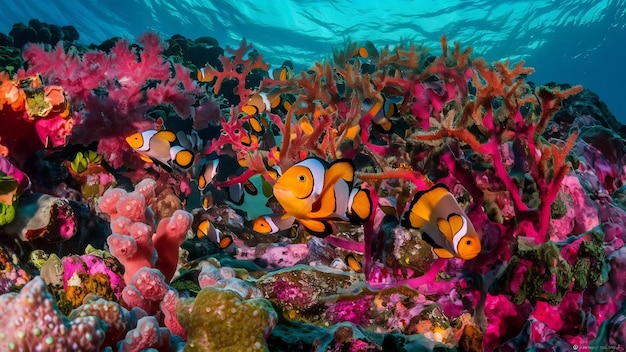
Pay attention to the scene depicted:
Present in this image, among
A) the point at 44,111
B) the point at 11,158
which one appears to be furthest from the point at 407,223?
the point at 11,158

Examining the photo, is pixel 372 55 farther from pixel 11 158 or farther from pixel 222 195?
pixel 11 158

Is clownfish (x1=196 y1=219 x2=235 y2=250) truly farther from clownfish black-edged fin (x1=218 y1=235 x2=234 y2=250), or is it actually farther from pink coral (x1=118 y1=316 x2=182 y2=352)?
pink coral (x1=118 y1=316 x2=182 y2=352)

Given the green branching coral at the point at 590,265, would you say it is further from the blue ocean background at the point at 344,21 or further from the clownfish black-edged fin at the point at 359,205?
the blue ocean background at the point at 344,21

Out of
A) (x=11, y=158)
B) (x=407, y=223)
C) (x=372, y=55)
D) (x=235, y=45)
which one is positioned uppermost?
(x=235, y=45)

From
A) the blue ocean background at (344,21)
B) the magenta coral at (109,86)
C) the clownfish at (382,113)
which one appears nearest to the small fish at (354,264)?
the clownfish at (382,113)

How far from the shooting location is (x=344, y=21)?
31.2m

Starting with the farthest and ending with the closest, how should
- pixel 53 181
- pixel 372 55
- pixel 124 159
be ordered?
1. pixel 372 55
2. pixel 124 159
3. pixel 53 181

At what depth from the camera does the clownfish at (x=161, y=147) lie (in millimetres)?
3662

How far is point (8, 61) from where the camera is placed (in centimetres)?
650

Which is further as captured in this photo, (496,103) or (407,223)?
(496,103)

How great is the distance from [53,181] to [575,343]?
181 inches

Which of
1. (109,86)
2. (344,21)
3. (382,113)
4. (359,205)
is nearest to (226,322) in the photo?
(359,205)

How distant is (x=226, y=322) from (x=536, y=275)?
183 centimetres

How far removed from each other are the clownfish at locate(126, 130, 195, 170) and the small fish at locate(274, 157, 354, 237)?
2.12 m
